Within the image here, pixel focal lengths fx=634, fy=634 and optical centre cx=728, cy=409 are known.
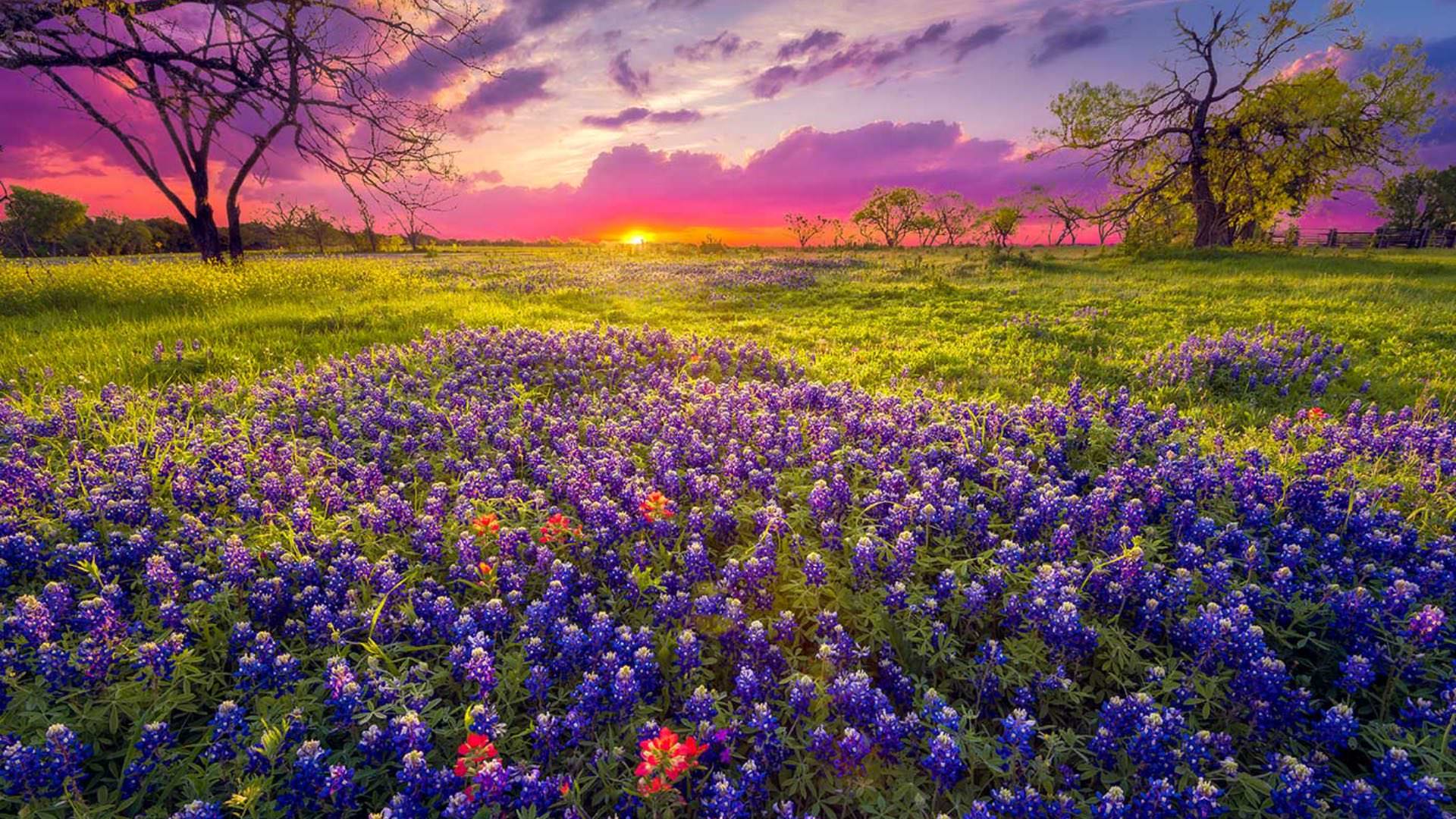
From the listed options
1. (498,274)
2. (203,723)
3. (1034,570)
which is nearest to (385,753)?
(203,723)

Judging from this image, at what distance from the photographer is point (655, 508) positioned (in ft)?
14.8

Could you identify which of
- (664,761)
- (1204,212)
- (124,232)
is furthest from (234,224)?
(124,232)

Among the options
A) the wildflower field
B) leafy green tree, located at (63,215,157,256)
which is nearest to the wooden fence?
the wildflower field

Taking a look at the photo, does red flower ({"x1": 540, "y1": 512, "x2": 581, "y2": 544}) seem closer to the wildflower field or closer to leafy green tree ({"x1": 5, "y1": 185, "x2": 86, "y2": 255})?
the wildflower field

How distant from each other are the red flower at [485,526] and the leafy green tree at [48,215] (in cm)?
10090

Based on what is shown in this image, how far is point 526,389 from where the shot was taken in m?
8.64

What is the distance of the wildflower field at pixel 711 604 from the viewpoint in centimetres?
287

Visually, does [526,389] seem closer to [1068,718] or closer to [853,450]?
[853,450]

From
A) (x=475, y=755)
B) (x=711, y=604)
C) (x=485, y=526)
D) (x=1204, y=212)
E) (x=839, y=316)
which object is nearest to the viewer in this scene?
(x=475, y=755)

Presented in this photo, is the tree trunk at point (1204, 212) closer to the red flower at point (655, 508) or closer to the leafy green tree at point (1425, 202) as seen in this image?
the red flower at point (655, 508)

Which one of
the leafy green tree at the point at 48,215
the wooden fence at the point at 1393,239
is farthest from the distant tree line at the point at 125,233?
the wooden fence at the point at 1393,239

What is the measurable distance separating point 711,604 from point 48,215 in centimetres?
11106

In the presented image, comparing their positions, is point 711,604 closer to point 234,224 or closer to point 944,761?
point 944,761

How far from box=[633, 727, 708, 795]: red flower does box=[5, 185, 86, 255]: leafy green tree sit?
10330cm
